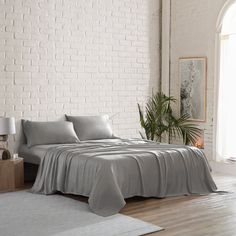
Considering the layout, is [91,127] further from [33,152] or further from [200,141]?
[200,141]

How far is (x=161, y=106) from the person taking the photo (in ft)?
29.1

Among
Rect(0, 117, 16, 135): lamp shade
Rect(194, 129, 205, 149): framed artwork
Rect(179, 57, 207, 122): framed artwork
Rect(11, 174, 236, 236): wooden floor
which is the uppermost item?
Rect(179, 57, 207, 122): framed artwork

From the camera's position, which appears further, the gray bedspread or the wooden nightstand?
the wooden nightstand

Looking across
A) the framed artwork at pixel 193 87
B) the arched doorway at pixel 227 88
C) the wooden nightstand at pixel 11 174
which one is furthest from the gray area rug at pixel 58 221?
the framed artwork at pixel 193 87

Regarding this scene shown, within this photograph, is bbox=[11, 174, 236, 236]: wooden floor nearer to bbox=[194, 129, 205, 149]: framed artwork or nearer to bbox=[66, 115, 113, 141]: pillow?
bbox=[66, 115, 113, 141]: pillow

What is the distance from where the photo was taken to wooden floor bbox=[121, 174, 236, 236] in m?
4.87

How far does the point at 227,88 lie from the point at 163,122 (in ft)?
5.30

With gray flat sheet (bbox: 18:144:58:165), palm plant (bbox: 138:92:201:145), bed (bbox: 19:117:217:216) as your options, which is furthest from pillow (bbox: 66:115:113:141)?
palm plant (bbox: 138:92:201:145)

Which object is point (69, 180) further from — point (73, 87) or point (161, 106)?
point (161, 106)

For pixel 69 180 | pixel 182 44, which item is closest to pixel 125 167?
pixel 69 180

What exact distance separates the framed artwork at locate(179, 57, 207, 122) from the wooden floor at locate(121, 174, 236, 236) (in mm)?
2178

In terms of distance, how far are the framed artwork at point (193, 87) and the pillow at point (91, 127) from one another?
1.63 m

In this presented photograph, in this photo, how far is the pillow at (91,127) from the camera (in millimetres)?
7820

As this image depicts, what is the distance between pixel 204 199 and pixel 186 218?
101cm
